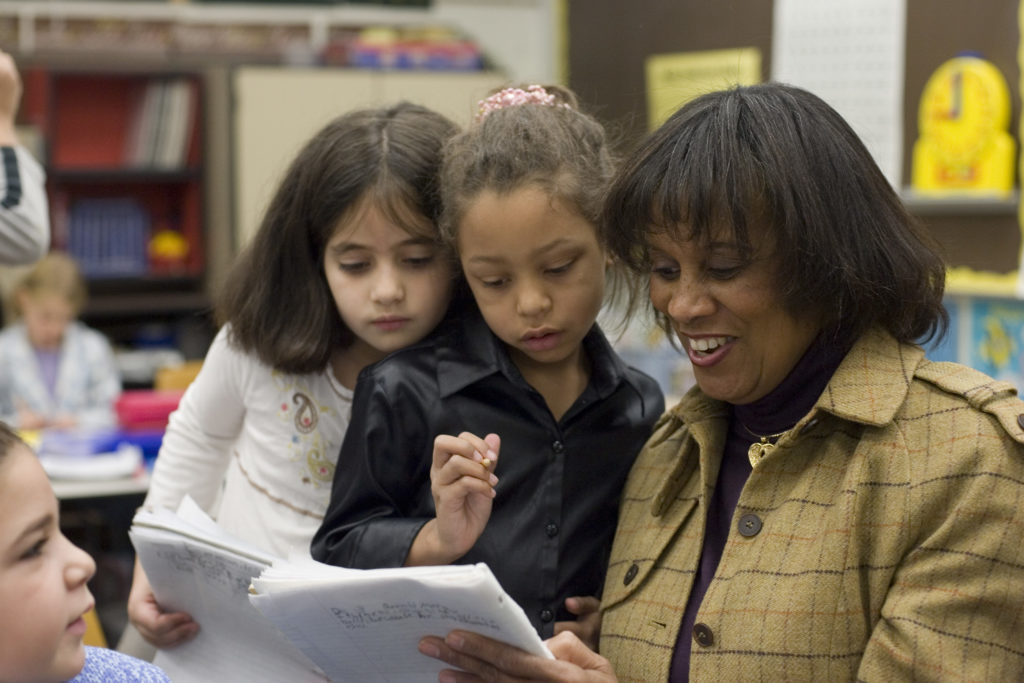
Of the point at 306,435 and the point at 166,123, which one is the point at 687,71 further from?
the point at 306,435

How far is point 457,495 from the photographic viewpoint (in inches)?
48.7

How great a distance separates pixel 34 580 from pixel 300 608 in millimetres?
294

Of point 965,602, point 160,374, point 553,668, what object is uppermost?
point 965,602

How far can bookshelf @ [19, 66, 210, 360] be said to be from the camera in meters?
5.53

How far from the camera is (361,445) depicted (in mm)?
1393

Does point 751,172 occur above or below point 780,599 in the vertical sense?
above

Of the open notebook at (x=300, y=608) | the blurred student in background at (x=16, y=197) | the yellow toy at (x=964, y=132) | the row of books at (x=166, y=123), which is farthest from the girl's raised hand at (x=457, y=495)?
the row of books at (x=166, y=123)

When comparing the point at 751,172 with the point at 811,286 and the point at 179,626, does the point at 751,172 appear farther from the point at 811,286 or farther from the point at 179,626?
the point at 179,626

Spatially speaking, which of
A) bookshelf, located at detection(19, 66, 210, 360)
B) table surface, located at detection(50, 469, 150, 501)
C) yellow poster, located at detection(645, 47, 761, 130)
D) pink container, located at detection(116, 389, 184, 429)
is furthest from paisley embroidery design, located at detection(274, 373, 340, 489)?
bookshelf, located at detection(19, 66, 210, 360)

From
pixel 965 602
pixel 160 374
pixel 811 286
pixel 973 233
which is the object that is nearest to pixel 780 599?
pixel 965 602

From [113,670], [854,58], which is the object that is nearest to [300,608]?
[113,670]

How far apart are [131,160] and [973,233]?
417 centimetres

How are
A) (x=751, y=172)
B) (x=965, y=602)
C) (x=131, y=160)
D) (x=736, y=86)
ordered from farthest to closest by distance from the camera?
1. (x=131, y=160)
2. (x=736, y=86)
3. (x=751, y=172)
4. (x=965, y=602)

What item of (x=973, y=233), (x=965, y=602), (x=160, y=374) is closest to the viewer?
(x=965, y=602)
